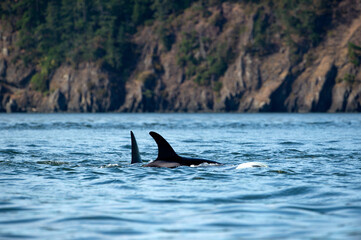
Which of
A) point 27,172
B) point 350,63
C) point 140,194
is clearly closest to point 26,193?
point 140,194

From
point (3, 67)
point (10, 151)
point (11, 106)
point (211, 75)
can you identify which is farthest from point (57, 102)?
point (10, 151)

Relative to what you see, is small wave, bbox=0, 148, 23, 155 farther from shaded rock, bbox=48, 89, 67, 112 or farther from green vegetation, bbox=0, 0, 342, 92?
shaded rock, bbox=48, 89, 67, 112

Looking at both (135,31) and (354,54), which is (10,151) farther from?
(135,31)

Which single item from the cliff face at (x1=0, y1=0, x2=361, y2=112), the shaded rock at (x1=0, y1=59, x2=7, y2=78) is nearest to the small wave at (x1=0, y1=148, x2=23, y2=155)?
the cliff face at (x1=0, y1=0, x2=361, y2=112)

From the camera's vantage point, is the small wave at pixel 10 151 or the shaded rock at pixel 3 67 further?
the shaded rock at pixel 3 67

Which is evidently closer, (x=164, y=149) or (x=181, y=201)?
(x=181, y=201)

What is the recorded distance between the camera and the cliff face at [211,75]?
116 metres

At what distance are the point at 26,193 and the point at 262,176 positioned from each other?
6036 millimetres

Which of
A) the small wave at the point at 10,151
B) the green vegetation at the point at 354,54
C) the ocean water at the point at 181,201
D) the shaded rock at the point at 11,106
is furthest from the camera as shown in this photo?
the shaded rock at the point at 11,106

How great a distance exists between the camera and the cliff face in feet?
382

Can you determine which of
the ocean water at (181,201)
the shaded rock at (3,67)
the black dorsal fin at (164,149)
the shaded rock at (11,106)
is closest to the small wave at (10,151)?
the ocean water at (181,201)

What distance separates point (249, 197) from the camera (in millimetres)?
10945

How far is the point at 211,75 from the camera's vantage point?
132 metres

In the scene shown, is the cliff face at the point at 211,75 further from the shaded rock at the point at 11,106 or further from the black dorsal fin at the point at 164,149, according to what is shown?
the black dorsal fin at the point at 164,149
